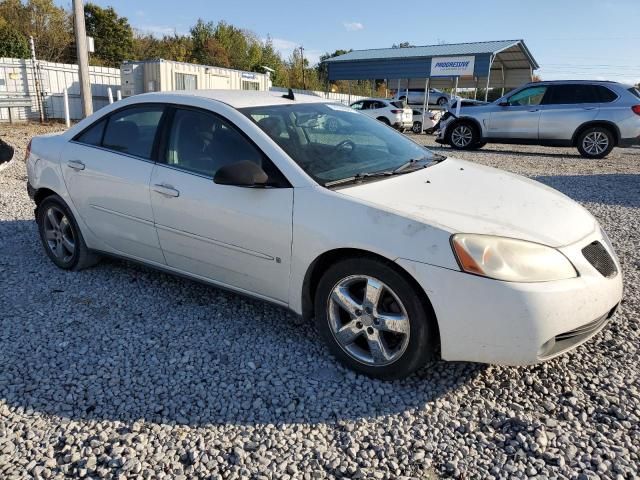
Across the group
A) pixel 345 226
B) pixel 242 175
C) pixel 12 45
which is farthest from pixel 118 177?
pixel 12 45

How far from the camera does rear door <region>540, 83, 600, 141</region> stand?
39.9 feet

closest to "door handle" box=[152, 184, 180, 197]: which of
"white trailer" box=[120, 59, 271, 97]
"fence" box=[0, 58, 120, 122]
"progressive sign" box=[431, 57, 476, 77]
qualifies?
"fence" box=[0, 58, 120, 122]

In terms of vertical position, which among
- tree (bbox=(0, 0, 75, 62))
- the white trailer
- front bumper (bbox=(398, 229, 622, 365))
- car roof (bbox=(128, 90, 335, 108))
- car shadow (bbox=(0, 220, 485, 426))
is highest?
tree (bbox=(0, 0, 75, 62))

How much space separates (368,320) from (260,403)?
28.1 inches

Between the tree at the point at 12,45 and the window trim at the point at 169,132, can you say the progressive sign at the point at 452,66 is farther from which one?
the tree at the point at 12,45

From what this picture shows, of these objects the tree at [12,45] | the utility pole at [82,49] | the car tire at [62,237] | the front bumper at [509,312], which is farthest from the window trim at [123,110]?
the tree at [12,45]

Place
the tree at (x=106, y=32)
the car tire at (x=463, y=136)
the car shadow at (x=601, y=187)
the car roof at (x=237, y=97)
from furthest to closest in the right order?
the tree at (x=106, y=32)
the car tire at (x=463, y=136)
the car shadow at (x=601, y=187)
the car roof at (x=237, y=97)

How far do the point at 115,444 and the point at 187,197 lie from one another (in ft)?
5.13

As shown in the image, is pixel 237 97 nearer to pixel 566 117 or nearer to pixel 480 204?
pixel 480 204

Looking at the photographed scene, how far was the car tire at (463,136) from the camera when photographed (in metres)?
13.9

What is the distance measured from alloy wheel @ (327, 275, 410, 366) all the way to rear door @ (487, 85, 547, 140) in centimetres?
1169

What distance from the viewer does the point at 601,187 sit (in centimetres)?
868

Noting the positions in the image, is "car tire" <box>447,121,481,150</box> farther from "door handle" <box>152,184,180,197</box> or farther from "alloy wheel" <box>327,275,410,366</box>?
"alloy wheel" <box>327,275,410,366</box>

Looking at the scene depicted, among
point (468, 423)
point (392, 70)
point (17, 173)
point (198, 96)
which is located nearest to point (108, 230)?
point (198, 96)
